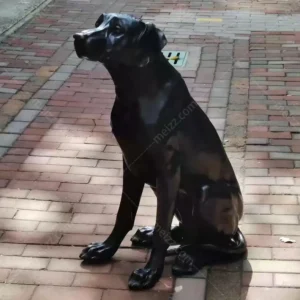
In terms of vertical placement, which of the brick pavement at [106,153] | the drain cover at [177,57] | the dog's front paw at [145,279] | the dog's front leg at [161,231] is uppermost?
the dog's front leg at [161,231]

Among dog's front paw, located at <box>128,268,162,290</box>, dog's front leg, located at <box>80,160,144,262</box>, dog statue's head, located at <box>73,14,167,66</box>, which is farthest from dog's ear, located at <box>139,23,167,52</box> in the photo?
dog's front paw, located at <box>128,268,162,290</box>

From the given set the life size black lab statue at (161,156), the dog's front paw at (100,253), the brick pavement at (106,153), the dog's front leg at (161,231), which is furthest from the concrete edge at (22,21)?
the dog's front leg at (161,231)

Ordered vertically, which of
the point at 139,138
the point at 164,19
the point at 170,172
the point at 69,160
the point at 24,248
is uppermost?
the point at 139,138

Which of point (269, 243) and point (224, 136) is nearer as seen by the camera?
point (269, 243)

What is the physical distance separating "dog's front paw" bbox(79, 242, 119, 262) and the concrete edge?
5.19 meters

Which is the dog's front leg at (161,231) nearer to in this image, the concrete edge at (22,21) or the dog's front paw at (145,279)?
the dog's front paw at (145,279)

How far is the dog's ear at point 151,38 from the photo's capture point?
2.83 metres

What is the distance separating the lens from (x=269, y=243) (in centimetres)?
372

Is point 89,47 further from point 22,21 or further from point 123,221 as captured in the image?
point 22,21

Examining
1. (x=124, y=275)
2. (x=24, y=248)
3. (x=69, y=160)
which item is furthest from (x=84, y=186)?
(x=124, y=275)

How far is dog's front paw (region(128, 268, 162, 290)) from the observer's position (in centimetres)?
325

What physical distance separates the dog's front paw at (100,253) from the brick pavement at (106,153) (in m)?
0.05

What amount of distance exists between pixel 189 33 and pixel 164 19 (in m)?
0.87

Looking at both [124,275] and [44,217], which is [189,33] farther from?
[124,275]
